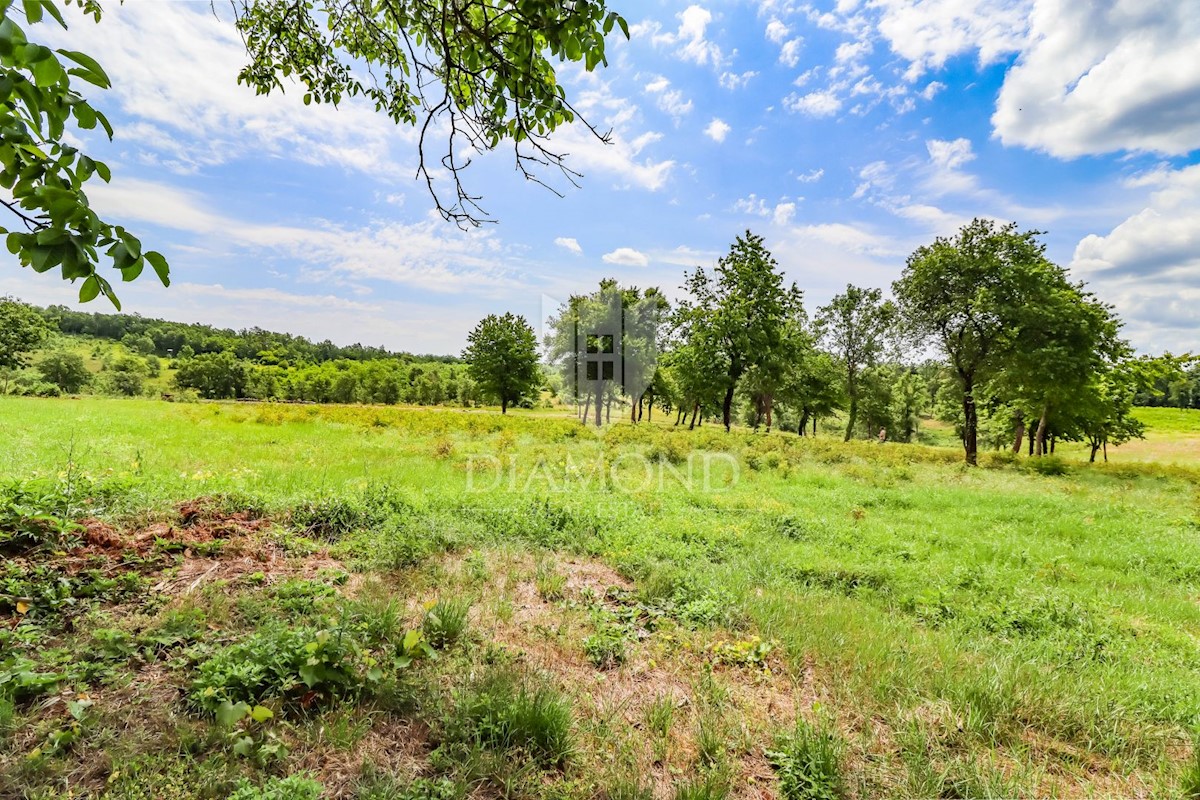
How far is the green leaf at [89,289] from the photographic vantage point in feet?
5.07

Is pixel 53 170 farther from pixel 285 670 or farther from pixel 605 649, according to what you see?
pixel 605 649

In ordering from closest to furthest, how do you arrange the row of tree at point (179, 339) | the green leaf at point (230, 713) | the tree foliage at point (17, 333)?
the green leaf at point (230, 713) < the tree foliage at point (17, 333) < the row of tree at point (179, 339)

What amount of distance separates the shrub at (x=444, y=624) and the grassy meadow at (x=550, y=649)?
19mm

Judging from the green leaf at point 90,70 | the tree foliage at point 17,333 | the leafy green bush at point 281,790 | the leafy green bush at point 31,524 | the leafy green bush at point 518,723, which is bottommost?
the leafy green bush at point 518,723

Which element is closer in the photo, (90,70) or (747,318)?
(90,70)

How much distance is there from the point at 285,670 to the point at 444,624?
103 centimetres

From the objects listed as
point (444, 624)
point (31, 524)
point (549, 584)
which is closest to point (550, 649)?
point (444, 624)

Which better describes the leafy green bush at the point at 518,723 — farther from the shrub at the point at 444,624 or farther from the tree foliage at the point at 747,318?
the tree foliage at the point at 747,318

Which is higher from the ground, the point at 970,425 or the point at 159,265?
the point at 159,265

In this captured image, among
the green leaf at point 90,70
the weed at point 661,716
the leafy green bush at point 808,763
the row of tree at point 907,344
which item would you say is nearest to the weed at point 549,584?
the weed at point 661,716

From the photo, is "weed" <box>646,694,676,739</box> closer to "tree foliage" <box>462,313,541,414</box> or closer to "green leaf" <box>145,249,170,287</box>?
"green leaf" <box>145,249,170,287</box>

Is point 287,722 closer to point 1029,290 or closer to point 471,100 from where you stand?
point 471,100

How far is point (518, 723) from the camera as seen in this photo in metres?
2.55

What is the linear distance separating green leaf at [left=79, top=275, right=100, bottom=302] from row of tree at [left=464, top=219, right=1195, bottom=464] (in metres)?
22.2
